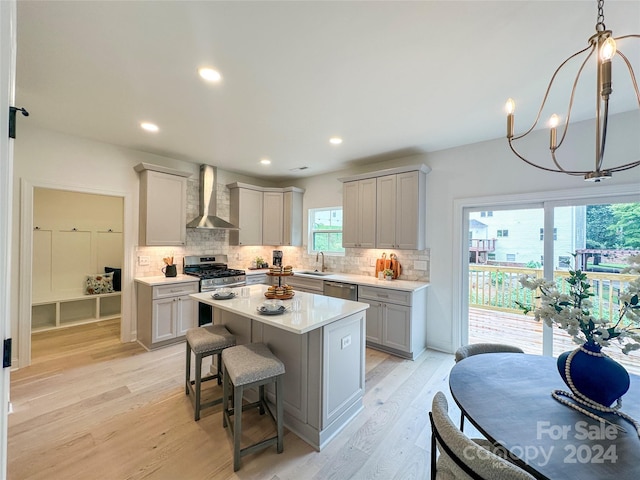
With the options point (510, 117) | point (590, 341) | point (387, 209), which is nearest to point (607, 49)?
point (510, 117)

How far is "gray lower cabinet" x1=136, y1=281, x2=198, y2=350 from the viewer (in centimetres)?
362

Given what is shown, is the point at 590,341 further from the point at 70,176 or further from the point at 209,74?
the point at 70,176

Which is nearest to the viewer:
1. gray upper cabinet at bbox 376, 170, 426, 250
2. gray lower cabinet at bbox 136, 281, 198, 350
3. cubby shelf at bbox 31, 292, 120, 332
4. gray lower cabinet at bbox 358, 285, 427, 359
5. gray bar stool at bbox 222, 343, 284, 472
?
gray bar stool at bbox 222, 343, 284, 472

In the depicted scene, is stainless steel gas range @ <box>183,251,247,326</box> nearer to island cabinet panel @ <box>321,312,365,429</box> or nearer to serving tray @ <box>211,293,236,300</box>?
serving tray @ <box>211,293,236,300</box>

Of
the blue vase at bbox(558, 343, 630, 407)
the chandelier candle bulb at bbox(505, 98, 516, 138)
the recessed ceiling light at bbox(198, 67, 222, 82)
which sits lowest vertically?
the blue vase at bbox(558, 343, 630, 407)

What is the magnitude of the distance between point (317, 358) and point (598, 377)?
5.04 feet

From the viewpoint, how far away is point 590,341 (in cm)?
128

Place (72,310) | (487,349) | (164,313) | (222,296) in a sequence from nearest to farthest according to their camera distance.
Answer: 1. (487,349)
2. (222,296)
3. (164,313)
4. (72,310)

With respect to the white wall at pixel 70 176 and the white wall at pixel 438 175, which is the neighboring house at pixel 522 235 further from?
the white wall at pixel 70 176

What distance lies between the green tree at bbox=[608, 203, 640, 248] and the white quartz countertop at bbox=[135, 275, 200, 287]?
507 centimetres

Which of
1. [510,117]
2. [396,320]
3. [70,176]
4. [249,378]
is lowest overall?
[396,320]

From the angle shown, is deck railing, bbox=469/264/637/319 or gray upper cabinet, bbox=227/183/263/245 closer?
deck railing, bbox=469/264/637/319

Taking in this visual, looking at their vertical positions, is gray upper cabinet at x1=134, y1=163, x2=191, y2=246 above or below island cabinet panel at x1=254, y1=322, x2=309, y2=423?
above

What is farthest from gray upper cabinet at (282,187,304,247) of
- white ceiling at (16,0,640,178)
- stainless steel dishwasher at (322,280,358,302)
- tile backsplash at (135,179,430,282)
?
white ceiling at (16,0,640,178)
